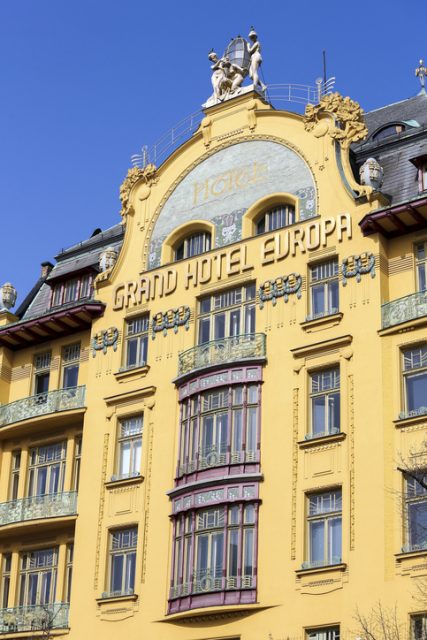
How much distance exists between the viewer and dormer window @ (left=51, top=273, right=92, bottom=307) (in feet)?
147

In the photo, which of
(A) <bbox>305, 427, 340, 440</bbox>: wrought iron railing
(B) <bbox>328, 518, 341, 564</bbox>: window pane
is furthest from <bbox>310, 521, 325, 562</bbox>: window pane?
(A) <bbox>305, 427, 340, 440</bbox>: wrought iron railing

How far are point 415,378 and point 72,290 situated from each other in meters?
15.2

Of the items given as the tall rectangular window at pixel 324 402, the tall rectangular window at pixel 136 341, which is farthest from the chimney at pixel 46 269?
the tall rectangular window at pixel 324 402

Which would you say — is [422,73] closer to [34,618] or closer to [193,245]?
[193,245]

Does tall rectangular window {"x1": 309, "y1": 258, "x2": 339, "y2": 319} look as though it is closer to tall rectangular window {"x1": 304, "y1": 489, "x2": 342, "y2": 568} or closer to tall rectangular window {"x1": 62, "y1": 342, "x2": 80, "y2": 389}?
tall rectangular window {"x1": 304, "y1": 489, "x2": 342, "y2": 568}

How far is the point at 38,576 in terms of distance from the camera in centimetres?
4091

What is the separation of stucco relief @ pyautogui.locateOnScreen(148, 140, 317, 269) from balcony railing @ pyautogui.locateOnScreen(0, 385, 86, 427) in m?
5.09

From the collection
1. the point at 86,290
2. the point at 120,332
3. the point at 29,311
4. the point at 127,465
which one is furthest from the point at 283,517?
the point at 29,311

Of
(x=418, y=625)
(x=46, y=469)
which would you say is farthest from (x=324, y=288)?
(x=46, y=469)

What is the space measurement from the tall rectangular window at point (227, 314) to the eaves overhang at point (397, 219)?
175 inches

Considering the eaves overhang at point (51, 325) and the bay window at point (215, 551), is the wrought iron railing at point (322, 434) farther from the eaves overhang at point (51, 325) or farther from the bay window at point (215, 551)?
the eaves overhang at point (51, 325)

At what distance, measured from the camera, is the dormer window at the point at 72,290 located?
147 ft

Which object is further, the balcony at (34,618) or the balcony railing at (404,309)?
the balcony at (34,618)

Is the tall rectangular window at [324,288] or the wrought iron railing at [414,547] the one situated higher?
the tall rectangular window at [324,288]
